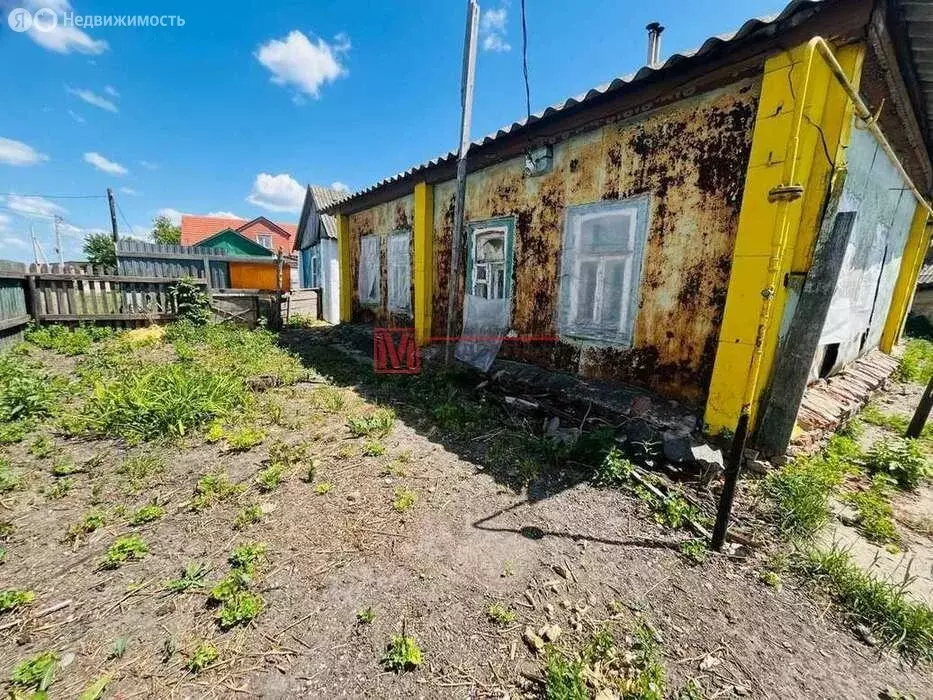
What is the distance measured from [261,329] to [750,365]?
9.87 meters

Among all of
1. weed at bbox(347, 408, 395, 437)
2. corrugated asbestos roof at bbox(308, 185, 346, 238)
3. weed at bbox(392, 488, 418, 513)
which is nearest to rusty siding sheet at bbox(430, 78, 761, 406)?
weed at bbox(347, 408, 395, 437)

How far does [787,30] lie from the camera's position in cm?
290

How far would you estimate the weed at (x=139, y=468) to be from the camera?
3.08 m

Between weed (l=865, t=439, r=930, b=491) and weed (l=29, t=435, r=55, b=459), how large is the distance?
25.6ft

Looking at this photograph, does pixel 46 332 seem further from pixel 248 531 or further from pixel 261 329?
pixel 248 531

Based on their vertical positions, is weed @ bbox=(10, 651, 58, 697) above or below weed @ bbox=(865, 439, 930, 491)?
below

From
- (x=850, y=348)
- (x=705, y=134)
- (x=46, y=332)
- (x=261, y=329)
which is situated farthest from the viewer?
(x=261, y=329)

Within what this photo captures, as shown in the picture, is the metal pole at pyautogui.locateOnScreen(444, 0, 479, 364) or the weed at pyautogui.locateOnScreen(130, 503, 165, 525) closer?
the weed at pyautogui.locateOnScreen(130, 503, 165, 525)

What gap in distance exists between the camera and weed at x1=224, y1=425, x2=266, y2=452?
3689 millimetres

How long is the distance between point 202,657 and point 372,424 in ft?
8.66

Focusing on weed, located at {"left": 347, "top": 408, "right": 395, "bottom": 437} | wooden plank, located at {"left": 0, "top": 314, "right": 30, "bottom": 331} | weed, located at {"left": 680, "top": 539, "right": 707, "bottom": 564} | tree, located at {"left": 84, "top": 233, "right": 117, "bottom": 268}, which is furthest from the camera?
tree, located at {"left": 84, "top": 233, "right": 117, "bottom": 268}

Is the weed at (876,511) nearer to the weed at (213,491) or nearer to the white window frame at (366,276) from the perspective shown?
the weed at (213,491)

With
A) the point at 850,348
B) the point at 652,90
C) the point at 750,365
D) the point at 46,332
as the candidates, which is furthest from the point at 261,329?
the point at 850,348
